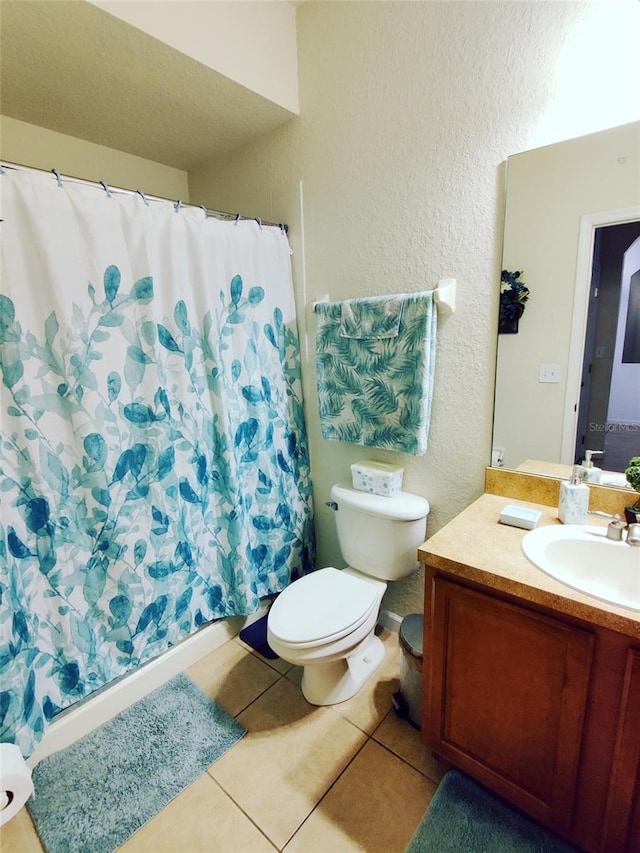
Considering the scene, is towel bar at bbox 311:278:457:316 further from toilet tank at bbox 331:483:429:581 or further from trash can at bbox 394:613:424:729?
trash can at bbox 394:613:424:729

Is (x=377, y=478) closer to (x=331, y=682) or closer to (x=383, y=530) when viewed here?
(x=383, y=530)

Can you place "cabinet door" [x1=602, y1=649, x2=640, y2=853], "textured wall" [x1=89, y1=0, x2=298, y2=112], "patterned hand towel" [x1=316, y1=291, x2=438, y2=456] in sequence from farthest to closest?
"patterned hand towel" [x1=316, y1=291, x2=438, y2=456] → "textured wall" [x1=89, y1=0, x2=298, y2=112] → "cabinet door" [x1=602, y1=649, x2=640, y2=853]

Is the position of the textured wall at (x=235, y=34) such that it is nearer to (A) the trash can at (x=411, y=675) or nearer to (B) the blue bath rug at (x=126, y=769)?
(A) the trash can at (x=411, y=675)

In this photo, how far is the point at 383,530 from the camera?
→ 1.63 m

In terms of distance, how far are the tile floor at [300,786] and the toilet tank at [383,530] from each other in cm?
47

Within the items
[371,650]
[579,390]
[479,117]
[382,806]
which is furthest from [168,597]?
[479,117]

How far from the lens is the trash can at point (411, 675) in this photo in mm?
1405

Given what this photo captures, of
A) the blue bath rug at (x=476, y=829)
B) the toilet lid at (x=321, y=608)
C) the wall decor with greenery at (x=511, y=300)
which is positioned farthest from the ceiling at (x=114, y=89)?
the blue bath rug at (x=476, y=829)

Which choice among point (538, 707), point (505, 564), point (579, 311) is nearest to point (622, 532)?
point (505, 564)

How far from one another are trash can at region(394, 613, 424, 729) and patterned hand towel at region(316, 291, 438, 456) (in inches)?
26.2

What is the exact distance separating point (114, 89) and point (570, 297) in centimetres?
181

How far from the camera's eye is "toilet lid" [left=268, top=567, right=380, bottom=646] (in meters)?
1.35

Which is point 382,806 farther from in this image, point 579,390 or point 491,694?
point 579,390

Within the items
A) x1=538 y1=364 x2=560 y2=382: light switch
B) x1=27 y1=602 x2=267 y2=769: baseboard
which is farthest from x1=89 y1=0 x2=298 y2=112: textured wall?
x1=27 y1=602 x2=267 y2=769: baseboard
